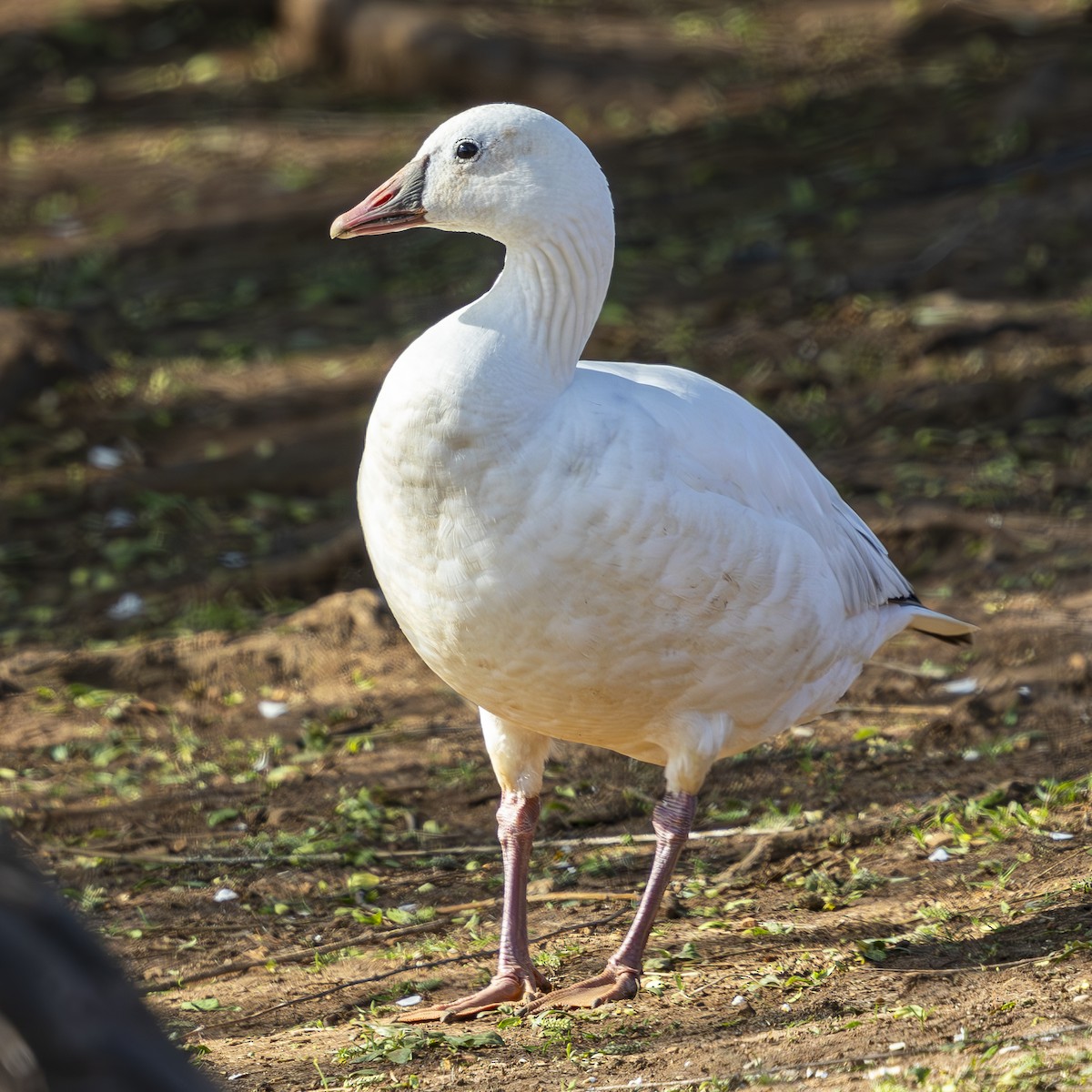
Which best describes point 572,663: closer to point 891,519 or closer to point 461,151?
point 461,151

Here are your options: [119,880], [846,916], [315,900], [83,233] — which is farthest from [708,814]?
[83,233]

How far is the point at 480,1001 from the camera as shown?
402cm

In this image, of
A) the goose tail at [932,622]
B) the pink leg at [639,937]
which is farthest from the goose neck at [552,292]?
the goose tail at [932,622]

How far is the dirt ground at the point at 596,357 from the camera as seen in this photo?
4062 millimetres

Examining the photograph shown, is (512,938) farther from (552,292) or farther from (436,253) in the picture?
(436,253)

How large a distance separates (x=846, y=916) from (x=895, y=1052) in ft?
3.46

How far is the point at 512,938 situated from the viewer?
13.7 feet

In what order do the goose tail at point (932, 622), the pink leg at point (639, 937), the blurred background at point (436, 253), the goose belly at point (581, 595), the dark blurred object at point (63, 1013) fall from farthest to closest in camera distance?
the blurred background at point (436, 253) < the goose tail at point (932, 622) < the pink leg at point (639, 937) < the goose belly at point (581, 595) < the dark blurred object at point (63, 1013)

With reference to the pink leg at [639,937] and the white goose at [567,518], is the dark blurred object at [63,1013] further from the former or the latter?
the pink leg at [639,937]

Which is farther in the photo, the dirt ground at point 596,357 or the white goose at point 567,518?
the dirt ground at point 596,357

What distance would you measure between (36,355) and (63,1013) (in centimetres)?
748

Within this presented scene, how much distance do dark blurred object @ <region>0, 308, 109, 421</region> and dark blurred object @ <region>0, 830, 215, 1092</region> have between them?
23.2 feet

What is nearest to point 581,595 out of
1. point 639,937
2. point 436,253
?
point 639,937

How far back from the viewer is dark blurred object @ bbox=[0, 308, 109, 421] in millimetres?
8812
